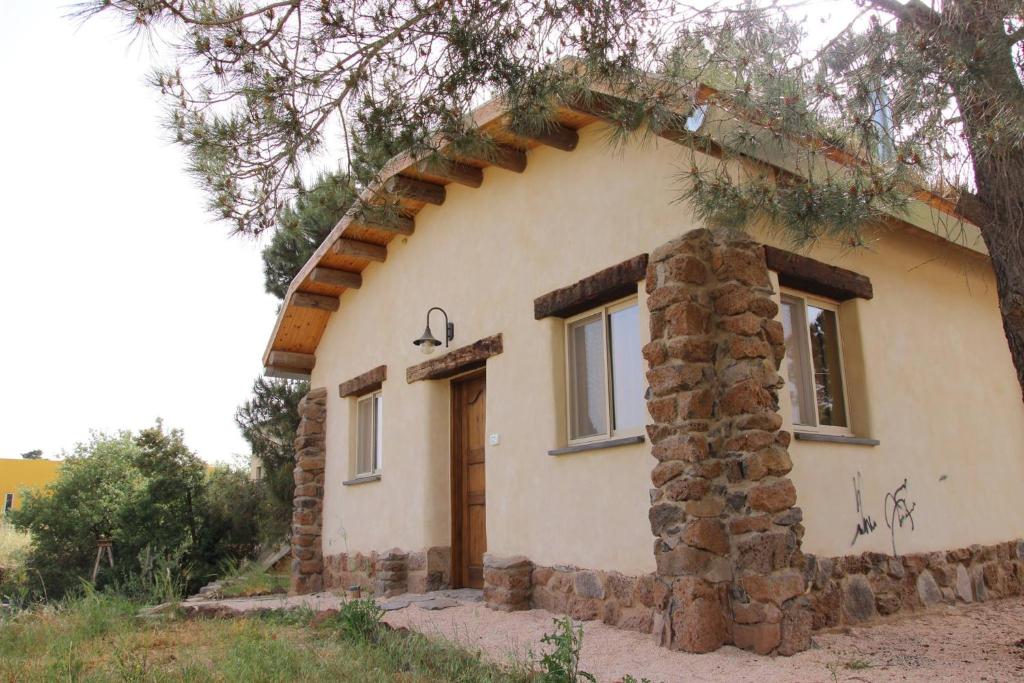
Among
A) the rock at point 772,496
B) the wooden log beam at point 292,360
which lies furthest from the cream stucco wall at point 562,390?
the wooden log beam at point 292,360

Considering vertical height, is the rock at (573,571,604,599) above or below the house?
below

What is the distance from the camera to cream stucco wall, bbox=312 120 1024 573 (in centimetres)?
581

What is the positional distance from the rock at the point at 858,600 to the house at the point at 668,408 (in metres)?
0.02

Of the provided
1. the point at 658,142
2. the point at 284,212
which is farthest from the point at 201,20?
the point at 658,142

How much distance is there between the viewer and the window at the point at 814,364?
593cm

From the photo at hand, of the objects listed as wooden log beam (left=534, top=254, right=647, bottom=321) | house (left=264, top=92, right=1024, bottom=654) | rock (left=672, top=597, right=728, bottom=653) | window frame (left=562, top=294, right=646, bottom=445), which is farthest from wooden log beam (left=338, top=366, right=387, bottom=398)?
rock (left=672, top=597, right=728, bottom=653)

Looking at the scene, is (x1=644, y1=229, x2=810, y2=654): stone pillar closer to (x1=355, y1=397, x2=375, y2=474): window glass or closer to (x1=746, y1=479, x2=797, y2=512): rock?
(x1=746, y1=479, x2=797, y2=512): rock

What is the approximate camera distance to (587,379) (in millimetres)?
→ 6500

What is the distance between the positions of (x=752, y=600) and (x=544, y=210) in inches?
141

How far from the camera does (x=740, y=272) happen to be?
5.35 meters

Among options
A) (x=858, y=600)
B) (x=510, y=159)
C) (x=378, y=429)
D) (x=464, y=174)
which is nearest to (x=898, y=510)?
(x=858, y=600)

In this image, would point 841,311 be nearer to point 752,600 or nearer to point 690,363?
point 690,363

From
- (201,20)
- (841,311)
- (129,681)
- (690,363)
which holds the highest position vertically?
(201,20)

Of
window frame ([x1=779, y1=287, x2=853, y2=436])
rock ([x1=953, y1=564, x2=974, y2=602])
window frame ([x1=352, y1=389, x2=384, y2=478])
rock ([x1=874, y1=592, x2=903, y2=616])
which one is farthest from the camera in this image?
window frame ([x1=352, y1=389, x2=384, y2=478])
